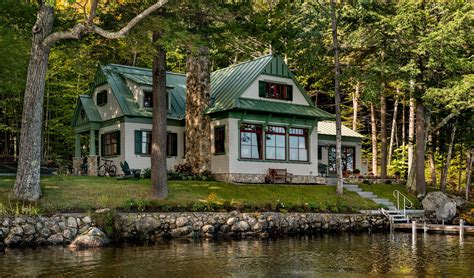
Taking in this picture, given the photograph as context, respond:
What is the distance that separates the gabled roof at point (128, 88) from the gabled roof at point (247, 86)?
227 centimetres

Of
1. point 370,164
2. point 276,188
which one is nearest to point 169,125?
point 276,188

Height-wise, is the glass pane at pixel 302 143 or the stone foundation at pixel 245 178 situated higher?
the glass pane at pixel 302 143

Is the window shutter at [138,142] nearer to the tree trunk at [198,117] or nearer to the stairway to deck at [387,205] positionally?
the tree trunk at [198,117]

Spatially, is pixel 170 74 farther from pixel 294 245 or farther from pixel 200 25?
pixel 294 245

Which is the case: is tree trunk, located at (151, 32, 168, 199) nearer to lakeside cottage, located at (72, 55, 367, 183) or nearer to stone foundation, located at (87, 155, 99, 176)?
lakeside cottage, located at (72, 55, 367, 183)

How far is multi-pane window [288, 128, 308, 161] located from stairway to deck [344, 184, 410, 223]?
10.0 ft

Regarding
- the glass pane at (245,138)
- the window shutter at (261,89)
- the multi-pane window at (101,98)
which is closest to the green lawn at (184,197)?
the glass pane at (245,138)

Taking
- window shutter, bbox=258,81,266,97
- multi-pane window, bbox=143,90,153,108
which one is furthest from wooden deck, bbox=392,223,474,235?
multi-pane window, bbox=143,90,153,108

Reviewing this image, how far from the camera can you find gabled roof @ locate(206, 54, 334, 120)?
29.4 m

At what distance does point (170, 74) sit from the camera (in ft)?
A: 115

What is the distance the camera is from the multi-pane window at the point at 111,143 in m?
30.6

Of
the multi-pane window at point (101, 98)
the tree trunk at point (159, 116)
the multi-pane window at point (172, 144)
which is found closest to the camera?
the tree trunk at point (159, 116)

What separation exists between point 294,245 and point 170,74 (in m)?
18.4

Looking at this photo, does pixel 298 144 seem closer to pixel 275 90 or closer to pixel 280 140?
pixel 280 140
